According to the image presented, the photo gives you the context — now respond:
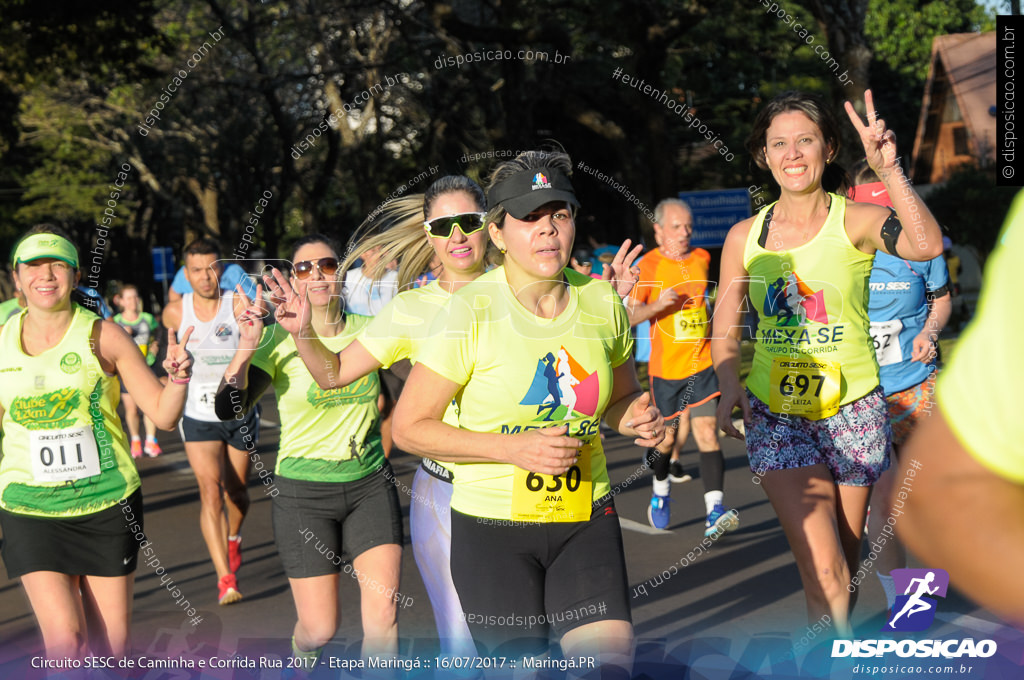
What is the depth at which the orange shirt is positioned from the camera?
7477 millimetres

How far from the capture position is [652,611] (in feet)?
18.7

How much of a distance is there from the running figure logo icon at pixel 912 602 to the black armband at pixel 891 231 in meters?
1.76

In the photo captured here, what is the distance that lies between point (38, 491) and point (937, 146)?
42.9 m

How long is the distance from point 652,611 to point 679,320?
2.57 meters

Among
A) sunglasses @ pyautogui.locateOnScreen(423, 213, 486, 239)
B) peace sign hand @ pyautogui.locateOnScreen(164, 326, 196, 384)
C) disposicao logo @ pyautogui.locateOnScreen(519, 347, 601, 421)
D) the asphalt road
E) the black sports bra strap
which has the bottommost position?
the asphalt road

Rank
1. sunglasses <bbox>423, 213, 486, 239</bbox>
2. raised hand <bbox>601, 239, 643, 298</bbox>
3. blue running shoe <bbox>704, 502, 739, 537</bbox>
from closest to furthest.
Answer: raised hand <bbox>601, 239, 643, 298</bbox> < sunglasses <bbox>423, 213, 486, 239</bbox> < blue running shoe <bbox>704, 502, 739, 537</bbox>

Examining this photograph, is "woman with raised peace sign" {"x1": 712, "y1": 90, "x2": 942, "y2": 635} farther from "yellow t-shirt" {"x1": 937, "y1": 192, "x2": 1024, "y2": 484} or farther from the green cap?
"yellow t-shirt" {"x1": 937, "y1": 192, "x2": 1024, "y2": 484}

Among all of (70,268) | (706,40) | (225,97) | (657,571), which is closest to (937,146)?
(706,40)

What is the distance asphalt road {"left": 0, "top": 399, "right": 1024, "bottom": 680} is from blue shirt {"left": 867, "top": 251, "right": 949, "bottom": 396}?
1103mm

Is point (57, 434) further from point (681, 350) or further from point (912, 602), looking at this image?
point (681, 350)

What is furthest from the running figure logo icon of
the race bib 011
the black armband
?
the race bib 011

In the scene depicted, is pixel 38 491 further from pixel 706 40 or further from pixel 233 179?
pixel 233 179

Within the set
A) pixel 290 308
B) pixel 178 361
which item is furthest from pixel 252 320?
pixel 178 361

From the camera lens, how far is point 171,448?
1262 centimetres
